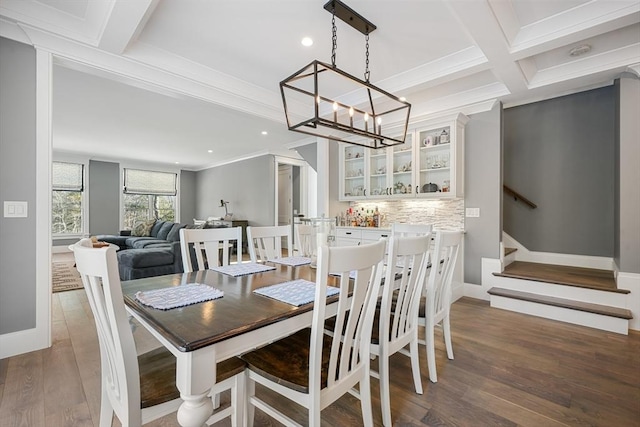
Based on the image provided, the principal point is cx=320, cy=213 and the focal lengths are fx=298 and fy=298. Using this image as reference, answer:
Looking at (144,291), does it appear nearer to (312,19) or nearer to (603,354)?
(312,19)

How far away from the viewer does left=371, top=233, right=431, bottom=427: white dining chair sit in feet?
4.97

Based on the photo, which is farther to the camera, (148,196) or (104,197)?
(148,196)

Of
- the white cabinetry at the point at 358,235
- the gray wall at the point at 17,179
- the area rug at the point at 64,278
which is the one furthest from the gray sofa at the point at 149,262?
the white cabinetry at the point at 358,235

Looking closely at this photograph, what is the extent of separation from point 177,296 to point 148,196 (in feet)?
29.1

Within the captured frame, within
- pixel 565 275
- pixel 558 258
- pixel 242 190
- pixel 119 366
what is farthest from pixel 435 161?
pixel 242 190

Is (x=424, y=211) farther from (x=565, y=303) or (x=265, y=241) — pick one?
(x=265, y=241)

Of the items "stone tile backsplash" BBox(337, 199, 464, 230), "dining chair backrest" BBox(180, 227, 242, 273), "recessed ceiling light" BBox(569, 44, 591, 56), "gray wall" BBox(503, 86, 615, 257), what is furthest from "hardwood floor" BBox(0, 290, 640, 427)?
"recessed ceiling light" BBox(569, 44, 591, 56)

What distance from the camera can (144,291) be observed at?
5.01ft

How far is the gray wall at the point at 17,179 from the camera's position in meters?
2.29

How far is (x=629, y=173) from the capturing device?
2955 mm

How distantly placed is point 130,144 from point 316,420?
7105 mm

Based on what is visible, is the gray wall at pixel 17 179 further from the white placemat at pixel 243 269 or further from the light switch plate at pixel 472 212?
the light switch plate at pixel 472 212

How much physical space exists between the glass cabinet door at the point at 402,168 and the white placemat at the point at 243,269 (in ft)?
8.86

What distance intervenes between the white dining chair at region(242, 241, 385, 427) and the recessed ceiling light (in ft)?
10.1
